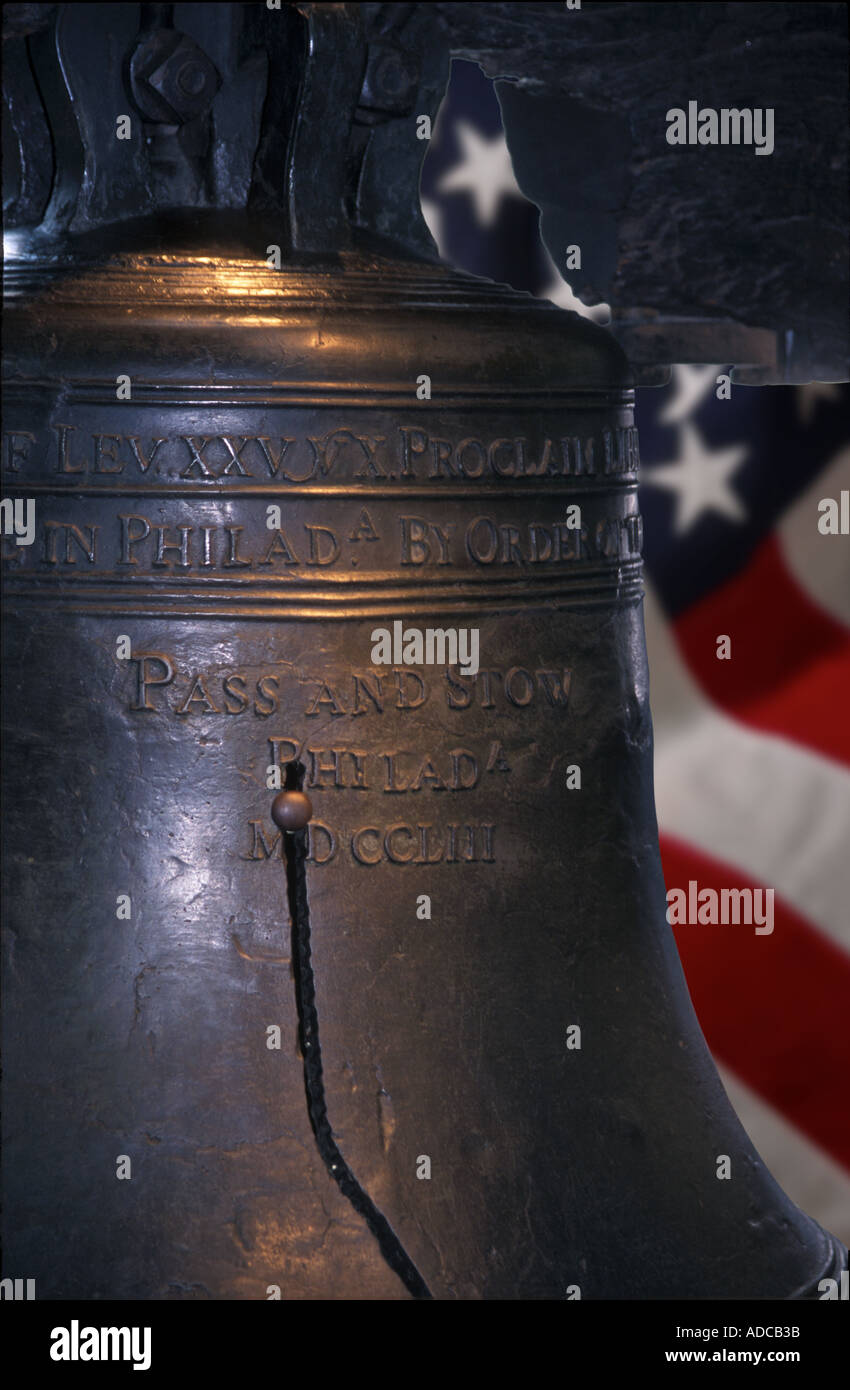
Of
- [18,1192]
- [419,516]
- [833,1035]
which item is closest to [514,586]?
[419,516]

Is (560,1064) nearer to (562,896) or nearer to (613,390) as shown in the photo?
(562,896)

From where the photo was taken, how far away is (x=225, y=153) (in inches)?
60.6

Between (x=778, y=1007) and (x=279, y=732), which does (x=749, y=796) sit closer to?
(x=778, y=1007)

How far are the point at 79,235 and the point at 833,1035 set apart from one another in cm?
133

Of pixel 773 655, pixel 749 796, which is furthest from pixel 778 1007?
pixel 773 655

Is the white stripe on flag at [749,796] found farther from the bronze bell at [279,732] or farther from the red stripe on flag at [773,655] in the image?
the bronze bell at [279,732]

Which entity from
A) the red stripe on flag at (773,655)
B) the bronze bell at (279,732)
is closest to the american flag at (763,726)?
the red stripe on flag at (773,655)

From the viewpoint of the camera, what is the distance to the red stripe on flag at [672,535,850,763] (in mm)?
2406

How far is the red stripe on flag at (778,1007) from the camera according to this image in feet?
7.84

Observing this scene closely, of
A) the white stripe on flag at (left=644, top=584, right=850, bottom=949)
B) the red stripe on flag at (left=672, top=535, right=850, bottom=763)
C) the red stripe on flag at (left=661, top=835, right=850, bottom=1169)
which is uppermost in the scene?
the red stripe on flag at (left=672, top=535, right=850, bottom=763)

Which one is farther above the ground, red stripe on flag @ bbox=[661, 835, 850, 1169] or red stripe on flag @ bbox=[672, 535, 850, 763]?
red stripe on flag @ bbox=[672, 535, 850, 763]

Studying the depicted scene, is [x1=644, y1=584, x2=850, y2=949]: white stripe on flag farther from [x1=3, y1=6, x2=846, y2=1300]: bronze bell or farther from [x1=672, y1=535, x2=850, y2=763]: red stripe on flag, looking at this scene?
[x1=3, y1=6, x2=846, y2=1300]: bronze bell

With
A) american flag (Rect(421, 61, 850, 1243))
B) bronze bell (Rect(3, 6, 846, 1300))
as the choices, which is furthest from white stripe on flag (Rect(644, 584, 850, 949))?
bronze bell (Rect(3, 6, 846, 1300))

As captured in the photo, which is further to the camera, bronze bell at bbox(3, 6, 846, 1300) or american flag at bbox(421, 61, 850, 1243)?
american flag at bbox(421, 61, 850, 1243)
